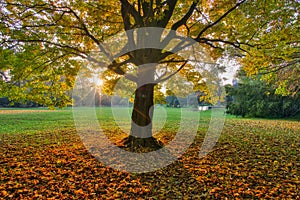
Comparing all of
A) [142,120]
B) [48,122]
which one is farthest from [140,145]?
[48,122]

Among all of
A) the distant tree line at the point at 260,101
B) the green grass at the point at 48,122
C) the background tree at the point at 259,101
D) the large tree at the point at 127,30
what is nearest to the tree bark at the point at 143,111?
the large tree at the point at 127,30

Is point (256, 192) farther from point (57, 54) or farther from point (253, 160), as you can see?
point (57, 54)

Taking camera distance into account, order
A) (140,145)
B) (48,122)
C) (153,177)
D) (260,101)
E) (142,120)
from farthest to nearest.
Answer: (260,101) → (48,122) → (142,120) → (140,145) → (153,177)

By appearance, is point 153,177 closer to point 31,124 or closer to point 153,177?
point 153,177

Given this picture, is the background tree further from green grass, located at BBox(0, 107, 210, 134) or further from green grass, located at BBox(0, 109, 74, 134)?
green grass, located at BBox(0, 109, 74, 134)

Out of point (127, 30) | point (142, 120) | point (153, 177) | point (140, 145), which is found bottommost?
point (153, 177)

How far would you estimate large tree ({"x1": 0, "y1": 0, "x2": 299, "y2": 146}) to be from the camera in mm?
6398

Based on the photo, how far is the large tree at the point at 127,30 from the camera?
6398 mm

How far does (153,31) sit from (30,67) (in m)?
4.16

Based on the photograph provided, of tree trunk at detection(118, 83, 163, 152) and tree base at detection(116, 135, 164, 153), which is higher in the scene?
tree trunk at detection(118, 83, 163, 152)

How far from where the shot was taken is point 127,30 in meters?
7.00

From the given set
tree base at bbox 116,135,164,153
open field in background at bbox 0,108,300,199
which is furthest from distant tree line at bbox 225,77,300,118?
tree base at bbox 116,135,164,153

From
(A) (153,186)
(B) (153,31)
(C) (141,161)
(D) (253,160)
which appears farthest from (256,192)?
(B) (153,31)

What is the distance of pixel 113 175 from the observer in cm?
469
